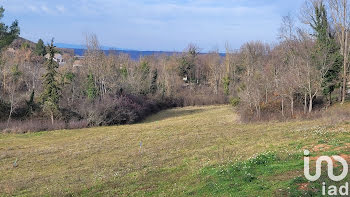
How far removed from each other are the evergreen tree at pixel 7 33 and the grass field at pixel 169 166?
7884mm

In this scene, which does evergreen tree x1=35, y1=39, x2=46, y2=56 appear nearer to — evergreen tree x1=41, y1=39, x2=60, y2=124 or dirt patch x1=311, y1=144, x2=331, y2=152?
evergreen tree x1=41, y1=39, x2=60, y2=124

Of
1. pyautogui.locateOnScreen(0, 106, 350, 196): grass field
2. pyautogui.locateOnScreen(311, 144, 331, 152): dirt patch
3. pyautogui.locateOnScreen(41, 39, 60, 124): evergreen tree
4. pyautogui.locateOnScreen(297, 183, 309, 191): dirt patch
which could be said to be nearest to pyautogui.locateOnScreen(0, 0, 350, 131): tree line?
pyautogui.locateOnScreen(41, 39, 60, 124): evergreen tree

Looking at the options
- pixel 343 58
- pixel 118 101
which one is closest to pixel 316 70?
pixel 343 58

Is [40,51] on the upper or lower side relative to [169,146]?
upper

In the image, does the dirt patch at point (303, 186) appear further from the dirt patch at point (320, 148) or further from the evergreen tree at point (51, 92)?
the evergreen tree at point (51, 92)

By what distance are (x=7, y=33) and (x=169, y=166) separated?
19243 millimetres

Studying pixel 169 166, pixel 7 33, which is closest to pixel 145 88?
pixel 7 33

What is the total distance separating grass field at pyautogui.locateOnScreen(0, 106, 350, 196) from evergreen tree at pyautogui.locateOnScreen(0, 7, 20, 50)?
788 centimetres

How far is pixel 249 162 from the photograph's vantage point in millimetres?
11281

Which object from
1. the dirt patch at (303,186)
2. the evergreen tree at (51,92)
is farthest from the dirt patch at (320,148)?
the evergreen tree at (51,92)

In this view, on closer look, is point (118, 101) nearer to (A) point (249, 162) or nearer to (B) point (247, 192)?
(A) point (249, 162)

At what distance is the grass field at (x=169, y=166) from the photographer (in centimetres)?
943

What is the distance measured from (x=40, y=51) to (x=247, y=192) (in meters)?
75.3

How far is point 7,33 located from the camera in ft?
84.9
